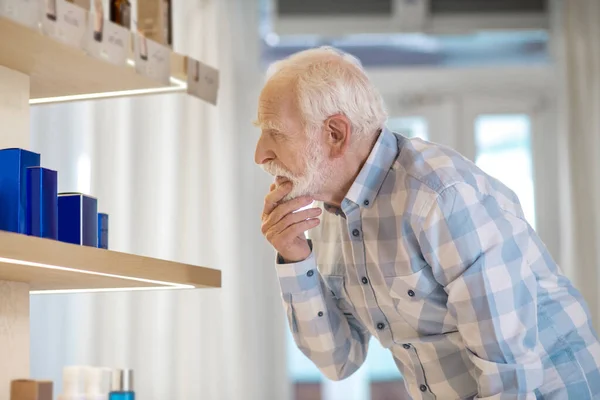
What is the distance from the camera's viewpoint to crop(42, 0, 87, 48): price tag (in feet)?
4.12

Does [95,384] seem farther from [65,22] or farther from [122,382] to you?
[65,22]

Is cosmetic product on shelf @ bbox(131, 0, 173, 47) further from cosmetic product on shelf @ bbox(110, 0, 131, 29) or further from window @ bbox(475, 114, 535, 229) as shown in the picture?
window @ bbox(475, 114, 535, 229)

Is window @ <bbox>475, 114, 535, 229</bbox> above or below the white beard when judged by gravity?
above

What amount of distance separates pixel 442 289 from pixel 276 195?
0.35 metres

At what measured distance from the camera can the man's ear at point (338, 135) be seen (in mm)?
1542

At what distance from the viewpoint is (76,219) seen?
1.36 metres

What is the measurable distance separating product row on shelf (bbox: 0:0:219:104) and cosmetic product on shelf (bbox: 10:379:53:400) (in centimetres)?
52

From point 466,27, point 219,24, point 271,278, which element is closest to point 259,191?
point 271,278

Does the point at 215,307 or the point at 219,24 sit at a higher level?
the point at 219,24

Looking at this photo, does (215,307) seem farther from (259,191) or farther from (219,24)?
(219,24)

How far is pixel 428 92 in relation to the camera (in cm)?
362

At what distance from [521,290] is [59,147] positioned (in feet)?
7.75

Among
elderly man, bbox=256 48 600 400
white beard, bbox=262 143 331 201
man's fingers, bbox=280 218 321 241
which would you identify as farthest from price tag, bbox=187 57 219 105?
man's fingers, bbox=280 218 321 241

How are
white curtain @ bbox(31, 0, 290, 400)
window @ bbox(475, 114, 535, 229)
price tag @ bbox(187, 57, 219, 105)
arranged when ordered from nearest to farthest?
price tag @ bbox(187, 57, 219, 105), white curtain @ bbox(31, 0, 290, 400), window @ bbox(475, 114, 535, 229)
